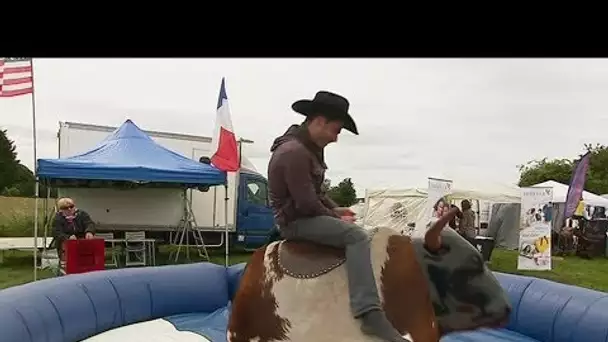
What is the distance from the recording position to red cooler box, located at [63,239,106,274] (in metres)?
6.45

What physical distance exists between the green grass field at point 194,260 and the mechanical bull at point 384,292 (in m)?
5.43

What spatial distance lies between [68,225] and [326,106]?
5.25m

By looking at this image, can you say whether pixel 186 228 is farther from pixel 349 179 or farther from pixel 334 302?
pixel 334 302

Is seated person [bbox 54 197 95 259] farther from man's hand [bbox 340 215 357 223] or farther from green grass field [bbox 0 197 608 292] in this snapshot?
man's hand [bbox 340 215 357 223]

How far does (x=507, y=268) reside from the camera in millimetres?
10086

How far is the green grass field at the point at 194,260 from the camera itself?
8.37 metres

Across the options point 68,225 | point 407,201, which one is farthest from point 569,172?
point 68,225

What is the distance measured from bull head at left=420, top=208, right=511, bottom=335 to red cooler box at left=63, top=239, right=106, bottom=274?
4.57 metres

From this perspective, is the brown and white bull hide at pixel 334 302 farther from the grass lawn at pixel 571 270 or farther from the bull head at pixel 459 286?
the grass lawn at pixel 571 270

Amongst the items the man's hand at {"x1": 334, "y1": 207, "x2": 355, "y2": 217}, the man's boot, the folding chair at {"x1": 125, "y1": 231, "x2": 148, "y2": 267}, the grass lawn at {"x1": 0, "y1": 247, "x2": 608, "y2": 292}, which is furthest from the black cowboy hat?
the folding chair at {"x1": 125, "y1": 231, "x2": 148, "y2": 267}

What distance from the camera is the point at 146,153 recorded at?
29.6ft
